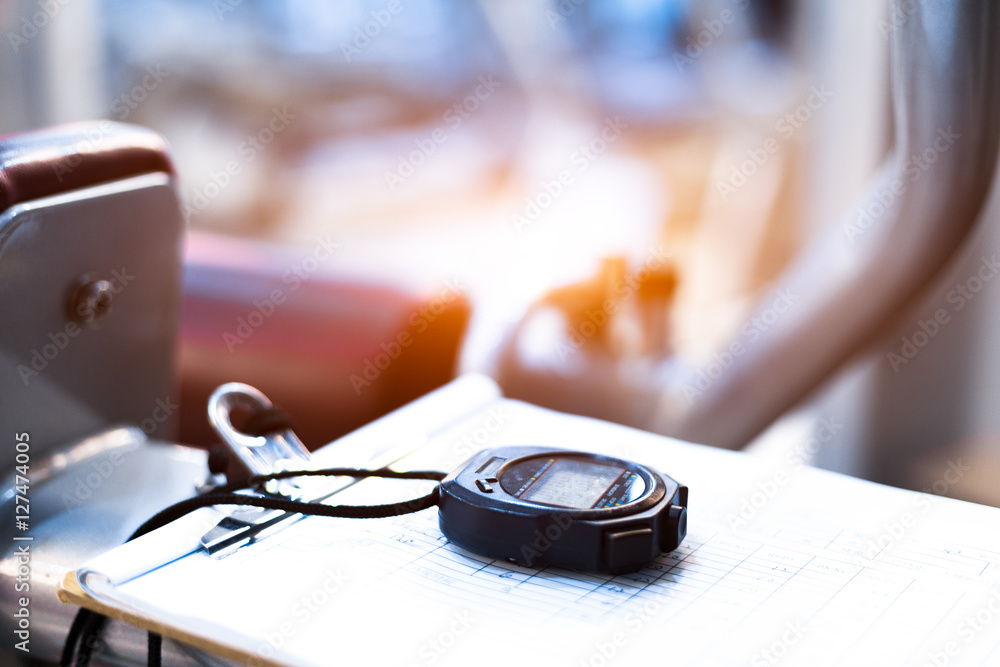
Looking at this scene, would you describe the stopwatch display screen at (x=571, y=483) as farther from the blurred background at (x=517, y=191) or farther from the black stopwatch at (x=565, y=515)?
the blurred background at (x=517, y=191)

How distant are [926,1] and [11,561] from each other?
650 millimetres

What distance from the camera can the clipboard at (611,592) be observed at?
14.8 inches

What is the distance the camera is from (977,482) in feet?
3.41

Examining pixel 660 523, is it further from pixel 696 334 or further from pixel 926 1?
pixel 696 334

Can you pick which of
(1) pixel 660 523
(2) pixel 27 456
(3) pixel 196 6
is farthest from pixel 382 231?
(1) pixel 660 523

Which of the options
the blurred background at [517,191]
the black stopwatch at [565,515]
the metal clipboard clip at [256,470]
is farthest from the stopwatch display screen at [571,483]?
the blurred background at [517,191]

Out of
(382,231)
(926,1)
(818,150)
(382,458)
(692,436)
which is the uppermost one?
(926,1)

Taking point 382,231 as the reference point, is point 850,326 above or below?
above

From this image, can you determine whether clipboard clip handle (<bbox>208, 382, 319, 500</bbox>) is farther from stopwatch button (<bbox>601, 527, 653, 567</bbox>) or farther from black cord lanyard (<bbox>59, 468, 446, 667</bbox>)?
stopwatch button (<bbox>601, 527, 653, 567</bbox>)

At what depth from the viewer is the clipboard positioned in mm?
375

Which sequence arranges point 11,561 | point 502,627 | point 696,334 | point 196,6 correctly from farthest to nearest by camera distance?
point 196,6
point 696,334
point 11,561
point 502,627

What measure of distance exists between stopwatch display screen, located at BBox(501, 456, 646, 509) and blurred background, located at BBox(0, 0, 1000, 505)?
43 centimetres

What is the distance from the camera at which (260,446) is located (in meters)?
0.56

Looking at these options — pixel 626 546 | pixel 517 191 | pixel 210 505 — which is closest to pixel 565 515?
pixel 626 546
